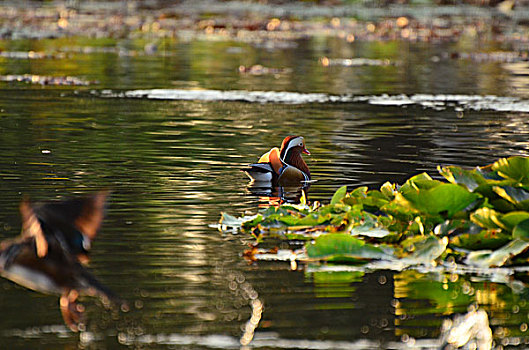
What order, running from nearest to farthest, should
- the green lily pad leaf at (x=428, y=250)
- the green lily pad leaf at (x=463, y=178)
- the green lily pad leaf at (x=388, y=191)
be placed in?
the green lily pad leaf at (x=428, y=250) < the green lily pad leaf at (x=463, y=178) < the green lily pad leaf at (x=388, y=191)

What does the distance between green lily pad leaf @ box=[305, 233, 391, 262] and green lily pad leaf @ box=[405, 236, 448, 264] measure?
0.97ft

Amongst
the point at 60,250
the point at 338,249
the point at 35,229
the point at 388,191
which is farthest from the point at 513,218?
the point at 35,229

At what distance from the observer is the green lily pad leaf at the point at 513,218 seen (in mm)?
7621

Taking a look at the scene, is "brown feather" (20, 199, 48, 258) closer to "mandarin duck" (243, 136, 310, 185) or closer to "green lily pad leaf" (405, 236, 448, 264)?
"green lily pad leaf" (405, 236, 448, 264)

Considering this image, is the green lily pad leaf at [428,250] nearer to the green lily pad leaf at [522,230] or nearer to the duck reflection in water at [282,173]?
the green lily pad leaf at [522,230]

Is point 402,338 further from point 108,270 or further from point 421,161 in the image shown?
point 421,161

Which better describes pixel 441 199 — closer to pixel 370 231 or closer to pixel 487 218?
pixel 487 218

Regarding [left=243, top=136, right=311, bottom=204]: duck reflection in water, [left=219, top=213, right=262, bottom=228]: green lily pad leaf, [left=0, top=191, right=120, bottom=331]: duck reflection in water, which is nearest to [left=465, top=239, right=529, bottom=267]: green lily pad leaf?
[left=219, top=213, right=262, bottom=228]: green lily pad leaf

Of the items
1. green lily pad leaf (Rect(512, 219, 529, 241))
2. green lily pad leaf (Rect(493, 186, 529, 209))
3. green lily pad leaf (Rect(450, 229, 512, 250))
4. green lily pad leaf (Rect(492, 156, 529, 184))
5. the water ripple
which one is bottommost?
the water ripple

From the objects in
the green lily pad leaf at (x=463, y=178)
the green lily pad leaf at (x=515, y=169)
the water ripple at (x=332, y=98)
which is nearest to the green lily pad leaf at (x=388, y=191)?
the green lily pad leaf at (x=463, y=178)

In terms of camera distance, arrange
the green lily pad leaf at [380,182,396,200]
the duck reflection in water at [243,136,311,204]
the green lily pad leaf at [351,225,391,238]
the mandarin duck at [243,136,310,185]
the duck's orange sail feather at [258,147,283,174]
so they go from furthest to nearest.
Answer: the duck's orange sail feather at [258,147,283,174] → the mandarin duck at [243,136,310,185] → the duck reflection in water at [243,136,311,204] → the green lily pad leaf at [380,182,396,200] → the green lily pad leaf at [351,225,391,238]

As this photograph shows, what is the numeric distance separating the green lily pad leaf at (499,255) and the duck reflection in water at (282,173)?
3.16 metres

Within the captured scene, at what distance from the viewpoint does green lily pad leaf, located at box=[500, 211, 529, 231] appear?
300 inches

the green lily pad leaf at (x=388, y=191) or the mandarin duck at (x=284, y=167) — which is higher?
the green lily pad leaf at (x=388, y=191)
